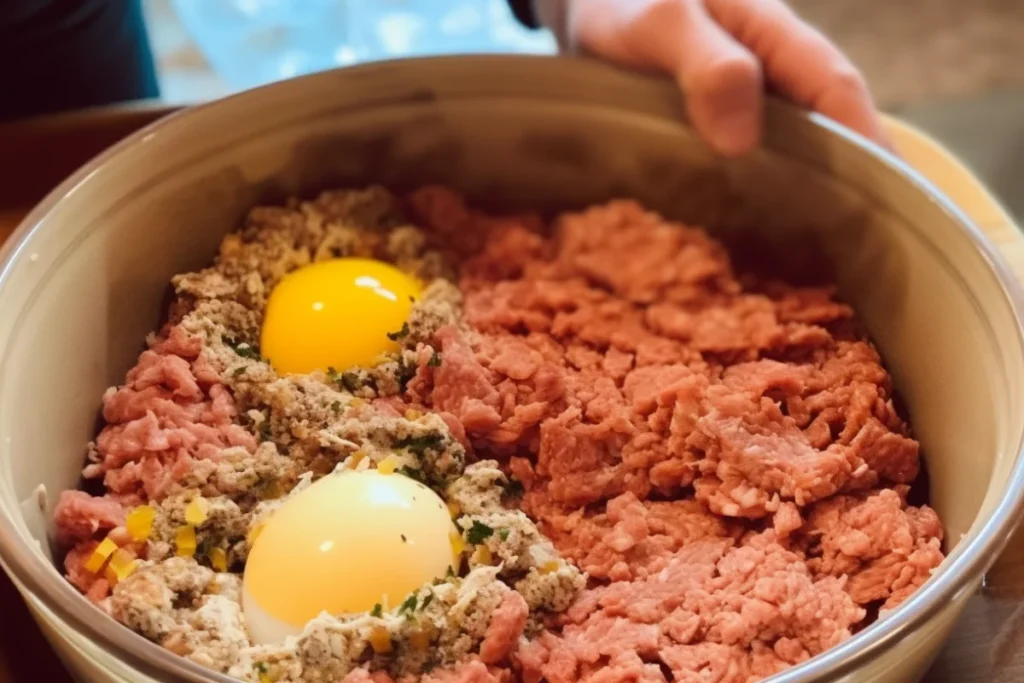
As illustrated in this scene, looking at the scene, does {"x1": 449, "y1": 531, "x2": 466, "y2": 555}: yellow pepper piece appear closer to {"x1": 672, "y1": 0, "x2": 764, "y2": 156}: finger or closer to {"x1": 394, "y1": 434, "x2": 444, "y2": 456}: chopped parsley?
{"x1": 394, "y1": 434, "x2": 444, "y2": 456}: chopped parsley

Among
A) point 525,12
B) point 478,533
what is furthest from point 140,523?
point 525,12

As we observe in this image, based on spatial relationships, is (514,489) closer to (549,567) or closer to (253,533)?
(549,567)

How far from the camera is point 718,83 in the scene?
1176 mm

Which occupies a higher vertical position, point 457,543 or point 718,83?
point 718,83

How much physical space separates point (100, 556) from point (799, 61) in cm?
89

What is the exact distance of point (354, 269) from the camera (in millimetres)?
1259

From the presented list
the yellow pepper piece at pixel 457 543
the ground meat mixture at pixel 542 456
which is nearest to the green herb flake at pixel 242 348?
the ground meat mixture at pixel 542 456

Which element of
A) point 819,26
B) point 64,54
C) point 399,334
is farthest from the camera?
point 819,26

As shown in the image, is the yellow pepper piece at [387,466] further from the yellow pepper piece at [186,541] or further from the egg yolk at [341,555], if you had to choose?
the yellow pepper piece at [186,541]

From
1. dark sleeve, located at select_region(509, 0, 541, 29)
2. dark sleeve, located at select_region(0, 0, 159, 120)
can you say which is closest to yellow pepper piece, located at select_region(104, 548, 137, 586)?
dark sleeve, located at select_region(0, 0, 159, 120)

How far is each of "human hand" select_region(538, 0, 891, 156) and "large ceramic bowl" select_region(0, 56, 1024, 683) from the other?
40 millimetres

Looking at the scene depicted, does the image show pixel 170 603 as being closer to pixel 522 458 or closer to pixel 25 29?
pixel 522 458

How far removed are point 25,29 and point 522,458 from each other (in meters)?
0.84

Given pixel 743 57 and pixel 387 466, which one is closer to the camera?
pixel 387 466
